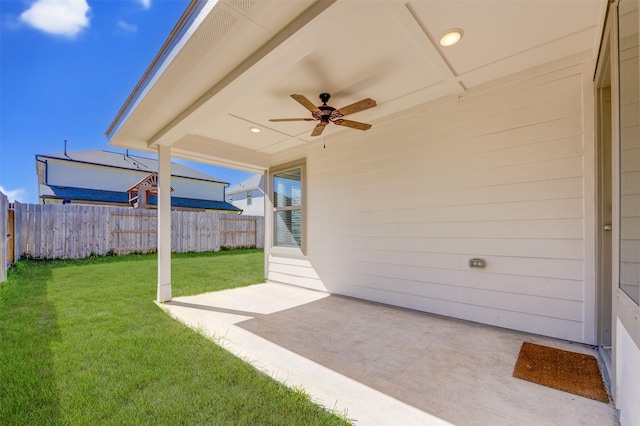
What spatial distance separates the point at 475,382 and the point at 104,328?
3420 millimetres

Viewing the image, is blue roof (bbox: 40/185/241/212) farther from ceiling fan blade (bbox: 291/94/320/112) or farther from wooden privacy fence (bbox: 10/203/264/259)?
ceiling fan blade (bbox: 291/94/320/112)

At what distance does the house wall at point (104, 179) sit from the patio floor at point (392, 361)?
41.8 ft

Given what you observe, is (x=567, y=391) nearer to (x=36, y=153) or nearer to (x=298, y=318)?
(x=298, y=318)

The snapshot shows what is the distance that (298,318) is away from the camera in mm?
3352

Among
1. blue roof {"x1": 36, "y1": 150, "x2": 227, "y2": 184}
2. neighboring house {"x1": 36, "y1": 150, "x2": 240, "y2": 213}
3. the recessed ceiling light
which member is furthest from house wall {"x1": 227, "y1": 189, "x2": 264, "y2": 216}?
the recessed ceiling light

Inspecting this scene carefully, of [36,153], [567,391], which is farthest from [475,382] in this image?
[36,153]

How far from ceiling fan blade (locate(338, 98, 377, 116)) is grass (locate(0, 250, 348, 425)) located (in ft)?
8.34

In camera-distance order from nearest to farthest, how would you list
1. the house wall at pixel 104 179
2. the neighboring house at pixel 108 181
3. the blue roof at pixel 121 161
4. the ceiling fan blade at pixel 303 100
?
the ceiling fan blade at pixel 303 100 < the neighboring house at pixel 108 181 < the house wall at pixel 104 179 < the blue roof at pixel 121 161

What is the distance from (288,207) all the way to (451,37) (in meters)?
3.88

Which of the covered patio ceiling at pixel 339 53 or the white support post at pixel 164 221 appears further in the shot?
the white support post at pixel 164 221

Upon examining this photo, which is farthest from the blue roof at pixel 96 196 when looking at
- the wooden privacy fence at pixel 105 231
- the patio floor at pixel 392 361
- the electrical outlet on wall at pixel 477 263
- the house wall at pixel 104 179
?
the electrical outlet on wall at pixel 477 263

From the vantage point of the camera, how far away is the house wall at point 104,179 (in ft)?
39.0

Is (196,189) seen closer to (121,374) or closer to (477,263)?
(121,374)

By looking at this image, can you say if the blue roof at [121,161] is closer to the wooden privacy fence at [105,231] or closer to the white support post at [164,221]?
the wooden privacy fence at [105,231]
